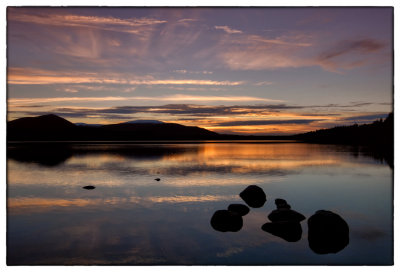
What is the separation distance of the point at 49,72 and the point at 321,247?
32.8 feet

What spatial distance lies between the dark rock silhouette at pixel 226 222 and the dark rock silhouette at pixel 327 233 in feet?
7.07

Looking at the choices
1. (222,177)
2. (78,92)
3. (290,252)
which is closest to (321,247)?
(290,252)

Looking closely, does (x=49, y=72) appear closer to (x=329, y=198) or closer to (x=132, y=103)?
(x=132, y=103)

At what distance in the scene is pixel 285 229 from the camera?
9.82m

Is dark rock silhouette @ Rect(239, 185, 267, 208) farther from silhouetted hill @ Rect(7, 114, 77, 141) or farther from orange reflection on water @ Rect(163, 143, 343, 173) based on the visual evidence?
orange reflection on water @ Rect(163, 143, 343, 173)

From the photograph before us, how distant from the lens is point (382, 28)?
8.65 meters

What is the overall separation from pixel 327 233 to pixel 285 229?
4.04ft

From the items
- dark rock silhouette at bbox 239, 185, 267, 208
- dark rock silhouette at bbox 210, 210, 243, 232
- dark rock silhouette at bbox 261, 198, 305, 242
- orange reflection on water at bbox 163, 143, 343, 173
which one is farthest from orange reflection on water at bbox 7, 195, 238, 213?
Answer: orange reflection on water at bbox 163, 143, 343, 173

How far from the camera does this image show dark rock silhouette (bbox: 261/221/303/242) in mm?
9398

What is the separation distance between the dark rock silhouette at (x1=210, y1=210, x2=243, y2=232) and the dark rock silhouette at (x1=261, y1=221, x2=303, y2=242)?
2.50ft

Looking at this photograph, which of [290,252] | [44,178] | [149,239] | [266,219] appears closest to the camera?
[290,252]

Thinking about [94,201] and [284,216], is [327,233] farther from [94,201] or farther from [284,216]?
[94,201]

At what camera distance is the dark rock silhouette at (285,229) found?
940cm

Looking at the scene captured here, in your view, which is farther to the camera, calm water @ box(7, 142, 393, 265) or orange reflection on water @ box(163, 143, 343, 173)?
orange reflection on water @ box(163, 143, 343, 173)
